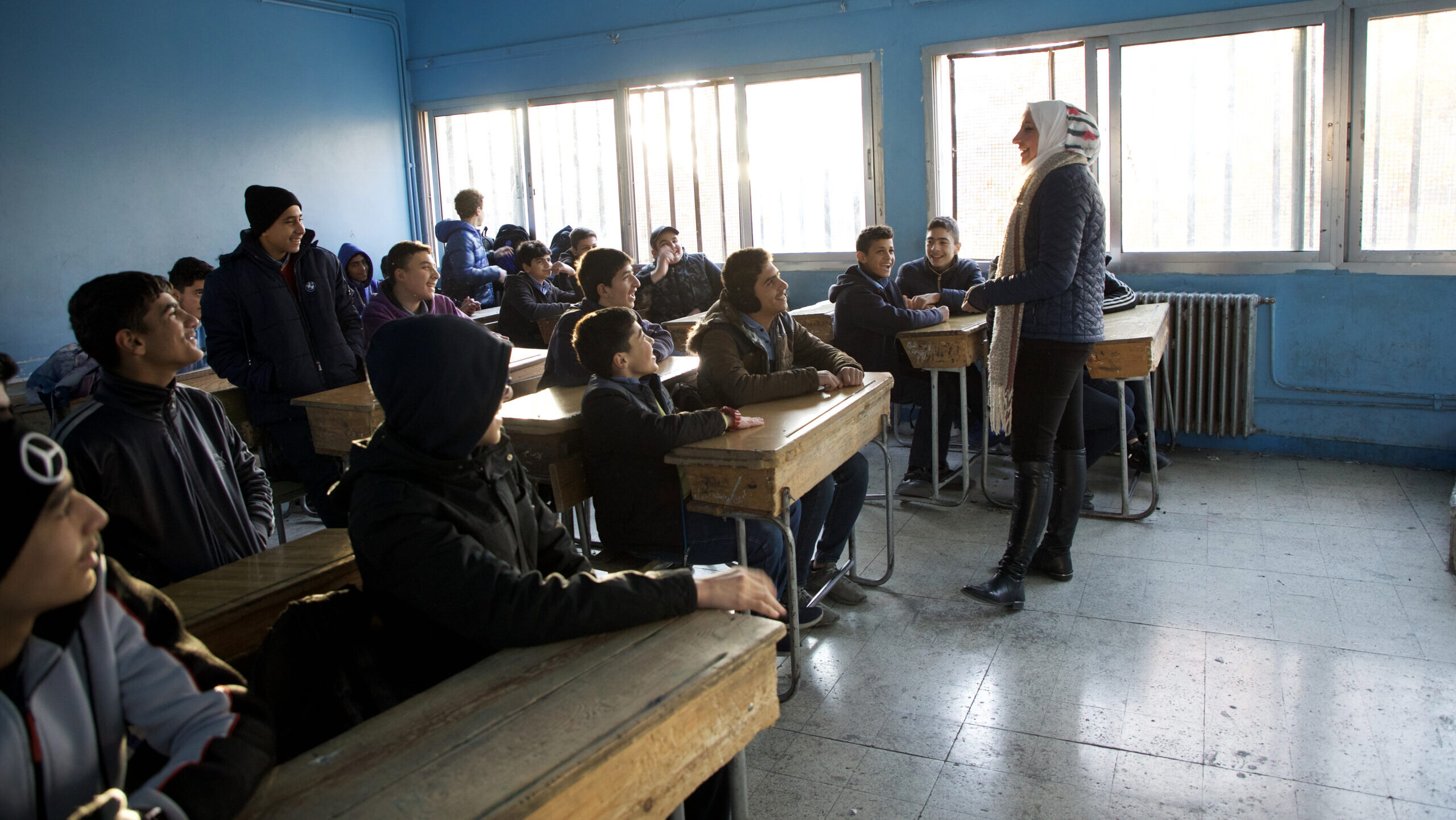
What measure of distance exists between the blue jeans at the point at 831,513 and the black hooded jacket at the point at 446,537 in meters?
1.54

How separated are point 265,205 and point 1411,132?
4785 mm

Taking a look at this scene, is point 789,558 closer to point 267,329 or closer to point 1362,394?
point 267,329

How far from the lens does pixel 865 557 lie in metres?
3.62

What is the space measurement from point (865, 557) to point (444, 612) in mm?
2473

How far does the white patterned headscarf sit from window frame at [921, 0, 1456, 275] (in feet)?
7.59

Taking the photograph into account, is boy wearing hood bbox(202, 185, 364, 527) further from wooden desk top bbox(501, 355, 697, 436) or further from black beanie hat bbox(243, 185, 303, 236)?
wooden desk top bbox(501, 355, 697, 436)

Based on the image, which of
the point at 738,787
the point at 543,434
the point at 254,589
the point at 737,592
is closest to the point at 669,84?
the point at 543,434

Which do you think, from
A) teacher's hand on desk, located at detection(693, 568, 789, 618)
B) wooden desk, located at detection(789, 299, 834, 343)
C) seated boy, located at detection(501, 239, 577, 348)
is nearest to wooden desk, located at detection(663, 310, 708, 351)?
wooden desk, located at detection(789, 299, 834, 343)

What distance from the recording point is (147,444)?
1.86 metres

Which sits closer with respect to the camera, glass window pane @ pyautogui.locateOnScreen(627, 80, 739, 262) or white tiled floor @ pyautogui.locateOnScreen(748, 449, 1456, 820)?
white tiled floor @ pyautogui.locateOnScreen(748, 449, 1456, 820)

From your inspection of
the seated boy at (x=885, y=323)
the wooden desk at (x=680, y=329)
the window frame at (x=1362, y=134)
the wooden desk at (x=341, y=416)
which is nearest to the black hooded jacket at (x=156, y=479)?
the wooden desk at (x=341, y=416)

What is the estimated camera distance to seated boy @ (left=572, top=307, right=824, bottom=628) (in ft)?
7.77

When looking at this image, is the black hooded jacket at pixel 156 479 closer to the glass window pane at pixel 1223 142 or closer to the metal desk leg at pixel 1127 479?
the metal desk leg at pixel 1127 479

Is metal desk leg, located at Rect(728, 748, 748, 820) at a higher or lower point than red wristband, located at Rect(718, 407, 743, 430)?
lower
